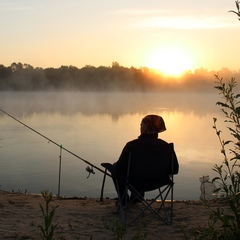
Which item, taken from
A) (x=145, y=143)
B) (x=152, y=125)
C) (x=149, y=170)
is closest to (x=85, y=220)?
(x=149, y=170)

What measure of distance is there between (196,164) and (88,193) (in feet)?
13.0

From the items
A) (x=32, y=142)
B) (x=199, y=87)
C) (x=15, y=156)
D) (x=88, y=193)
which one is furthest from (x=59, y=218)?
(x=199, y=87)

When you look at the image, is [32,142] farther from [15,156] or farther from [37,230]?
[37,230]

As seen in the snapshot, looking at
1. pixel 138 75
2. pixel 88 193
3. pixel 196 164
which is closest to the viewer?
pixel 88 193

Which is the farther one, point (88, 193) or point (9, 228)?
point (88, 193)

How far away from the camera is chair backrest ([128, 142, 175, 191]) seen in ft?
14.2

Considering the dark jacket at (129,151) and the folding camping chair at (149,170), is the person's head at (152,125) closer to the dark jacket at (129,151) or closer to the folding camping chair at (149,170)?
the dark jacket at (129,151)

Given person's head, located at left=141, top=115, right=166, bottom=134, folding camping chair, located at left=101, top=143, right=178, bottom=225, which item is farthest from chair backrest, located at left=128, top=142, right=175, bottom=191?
person's head, located at left=141, top=115, right=166, bottom=134

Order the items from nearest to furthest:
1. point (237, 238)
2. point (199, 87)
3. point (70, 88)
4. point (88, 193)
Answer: point (237, 238), point (88, 193), point (70, 88), point (199, 87)

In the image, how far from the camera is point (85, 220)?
441cm

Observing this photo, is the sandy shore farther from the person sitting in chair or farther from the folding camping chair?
the person sitting in chair

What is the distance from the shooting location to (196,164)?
36.6ft

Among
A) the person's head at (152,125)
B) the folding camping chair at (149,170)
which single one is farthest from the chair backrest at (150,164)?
the person's head at (152,125)

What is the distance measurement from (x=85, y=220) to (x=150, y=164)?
0.81m
